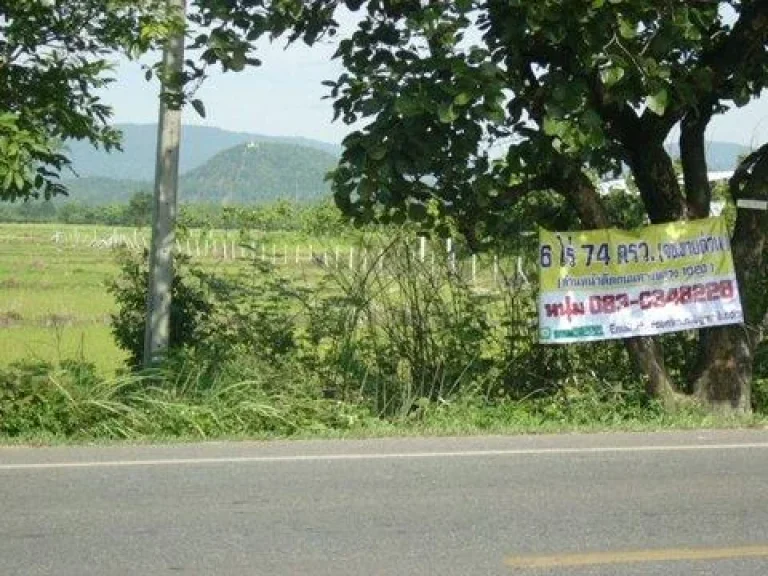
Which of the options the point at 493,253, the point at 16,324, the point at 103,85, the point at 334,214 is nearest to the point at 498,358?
the point at 493,253

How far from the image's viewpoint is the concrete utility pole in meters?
10.9

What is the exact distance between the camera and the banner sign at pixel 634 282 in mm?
10891

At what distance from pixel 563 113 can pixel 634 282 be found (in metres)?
2.20

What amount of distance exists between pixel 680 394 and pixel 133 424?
4844 mm

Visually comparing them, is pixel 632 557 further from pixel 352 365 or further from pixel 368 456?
pixel 352 365

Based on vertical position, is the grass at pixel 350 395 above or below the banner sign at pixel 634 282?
below

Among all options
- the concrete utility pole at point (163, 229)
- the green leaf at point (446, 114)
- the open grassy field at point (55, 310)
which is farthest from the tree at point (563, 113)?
the open grassy field at point (55, 310)

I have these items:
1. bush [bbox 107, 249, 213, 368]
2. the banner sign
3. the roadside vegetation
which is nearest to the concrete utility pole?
the roadside vegetation

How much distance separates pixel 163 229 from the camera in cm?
1094

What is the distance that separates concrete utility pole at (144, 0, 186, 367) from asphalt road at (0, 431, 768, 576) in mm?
2277

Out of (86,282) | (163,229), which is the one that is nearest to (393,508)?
(163,229)

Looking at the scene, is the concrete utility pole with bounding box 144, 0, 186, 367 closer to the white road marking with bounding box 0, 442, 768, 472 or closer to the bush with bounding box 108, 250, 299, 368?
the bush with bounding box 108, 250, 299, 368

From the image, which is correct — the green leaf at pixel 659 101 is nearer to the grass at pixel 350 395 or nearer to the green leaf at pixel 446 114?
the green leaf at pixel 446 114

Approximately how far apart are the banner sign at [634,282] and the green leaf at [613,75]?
2.10 m
